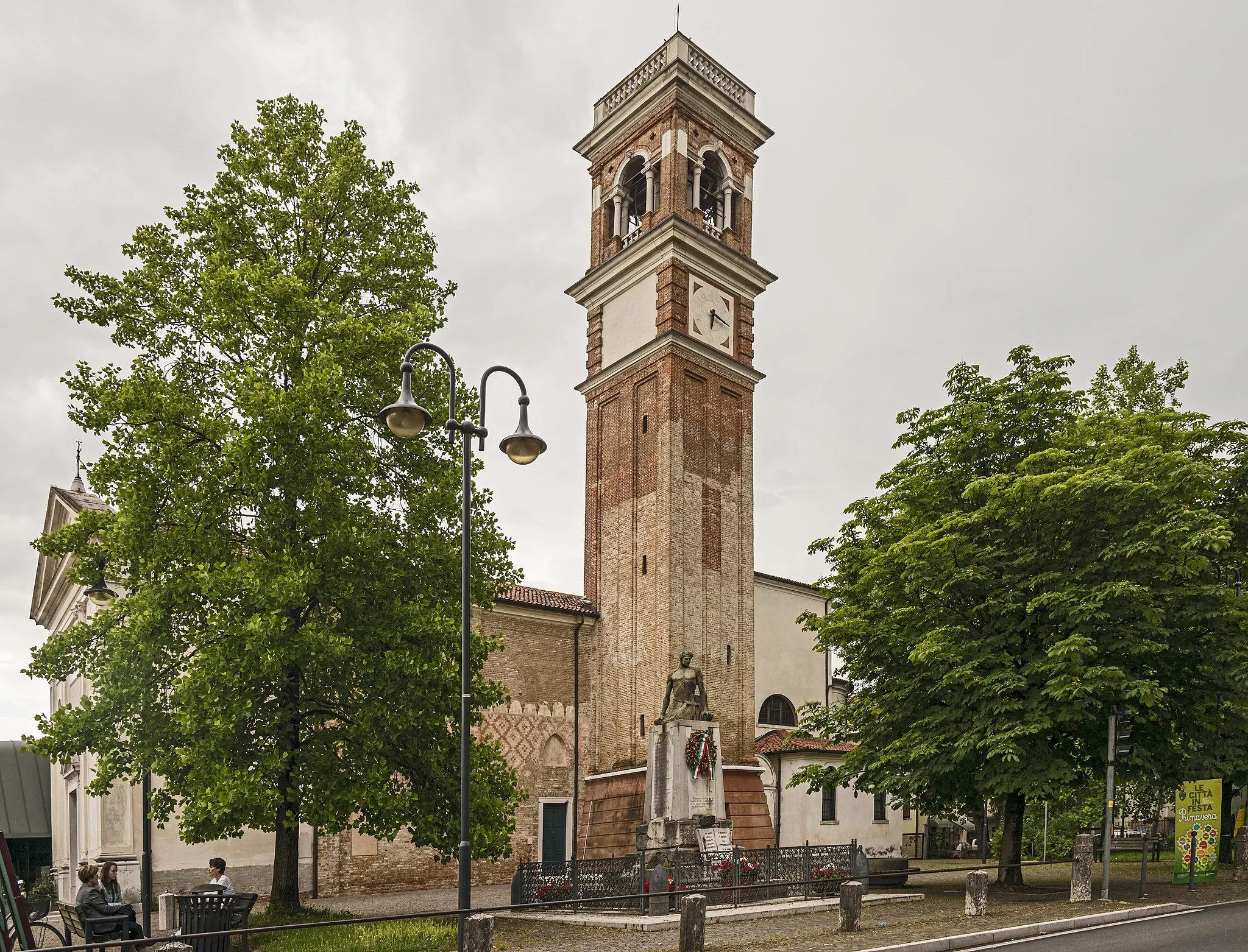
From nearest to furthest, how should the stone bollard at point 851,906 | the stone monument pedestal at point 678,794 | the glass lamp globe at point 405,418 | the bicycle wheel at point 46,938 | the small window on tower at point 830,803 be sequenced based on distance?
the glass lamp globe at point 405,418 < the stone bollard at point 851,906 < the bicycle wheel at point 46,938 < the stone monument pedestal at point 678,794 < the small window on tower at point 830,803

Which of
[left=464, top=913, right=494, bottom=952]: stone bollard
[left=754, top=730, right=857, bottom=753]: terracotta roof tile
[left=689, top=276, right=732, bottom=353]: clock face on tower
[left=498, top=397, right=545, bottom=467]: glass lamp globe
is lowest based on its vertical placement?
[left=754, top=730, right=857, bottom=753]: terracotta roof tile

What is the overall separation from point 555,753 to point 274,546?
18.7 meters

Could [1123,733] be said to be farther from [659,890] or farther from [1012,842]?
[659,890]

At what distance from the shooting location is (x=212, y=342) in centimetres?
1686

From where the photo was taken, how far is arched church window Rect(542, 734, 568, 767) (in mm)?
32250

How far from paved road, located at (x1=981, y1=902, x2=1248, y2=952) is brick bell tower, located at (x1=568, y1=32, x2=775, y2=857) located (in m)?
17.2

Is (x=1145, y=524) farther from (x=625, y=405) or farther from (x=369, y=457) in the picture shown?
(x=625, y=405)

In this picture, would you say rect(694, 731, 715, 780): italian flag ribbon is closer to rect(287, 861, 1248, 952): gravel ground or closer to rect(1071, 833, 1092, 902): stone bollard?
rect(287, 861, 1248, 952): gravel ground

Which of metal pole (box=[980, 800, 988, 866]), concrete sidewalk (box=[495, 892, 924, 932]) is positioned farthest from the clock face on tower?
metal pole (box=[980, 800, 988, 866])

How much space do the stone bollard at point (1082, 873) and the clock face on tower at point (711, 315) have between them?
2092 cm

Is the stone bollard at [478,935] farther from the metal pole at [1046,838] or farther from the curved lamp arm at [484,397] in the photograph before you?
the metal pole at [1046,838]

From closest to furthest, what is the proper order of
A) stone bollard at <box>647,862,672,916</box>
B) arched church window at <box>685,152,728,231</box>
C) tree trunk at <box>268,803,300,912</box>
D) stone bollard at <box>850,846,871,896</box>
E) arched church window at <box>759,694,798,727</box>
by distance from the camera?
tree trunk at <box>268,803,300,912</box>
stone bollard at <box>647,862,672,916</box>
stone bollard at <box>850,846,871,896</box>
arched church window at <box>685,152,728,231</box>
arched church window at <box>759,694,798,727</box>

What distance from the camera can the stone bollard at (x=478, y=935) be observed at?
10.3m

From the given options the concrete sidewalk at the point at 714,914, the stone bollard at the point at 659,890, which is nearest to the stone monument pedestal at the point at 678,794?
the concrete sidewalk at the point at 714,914
